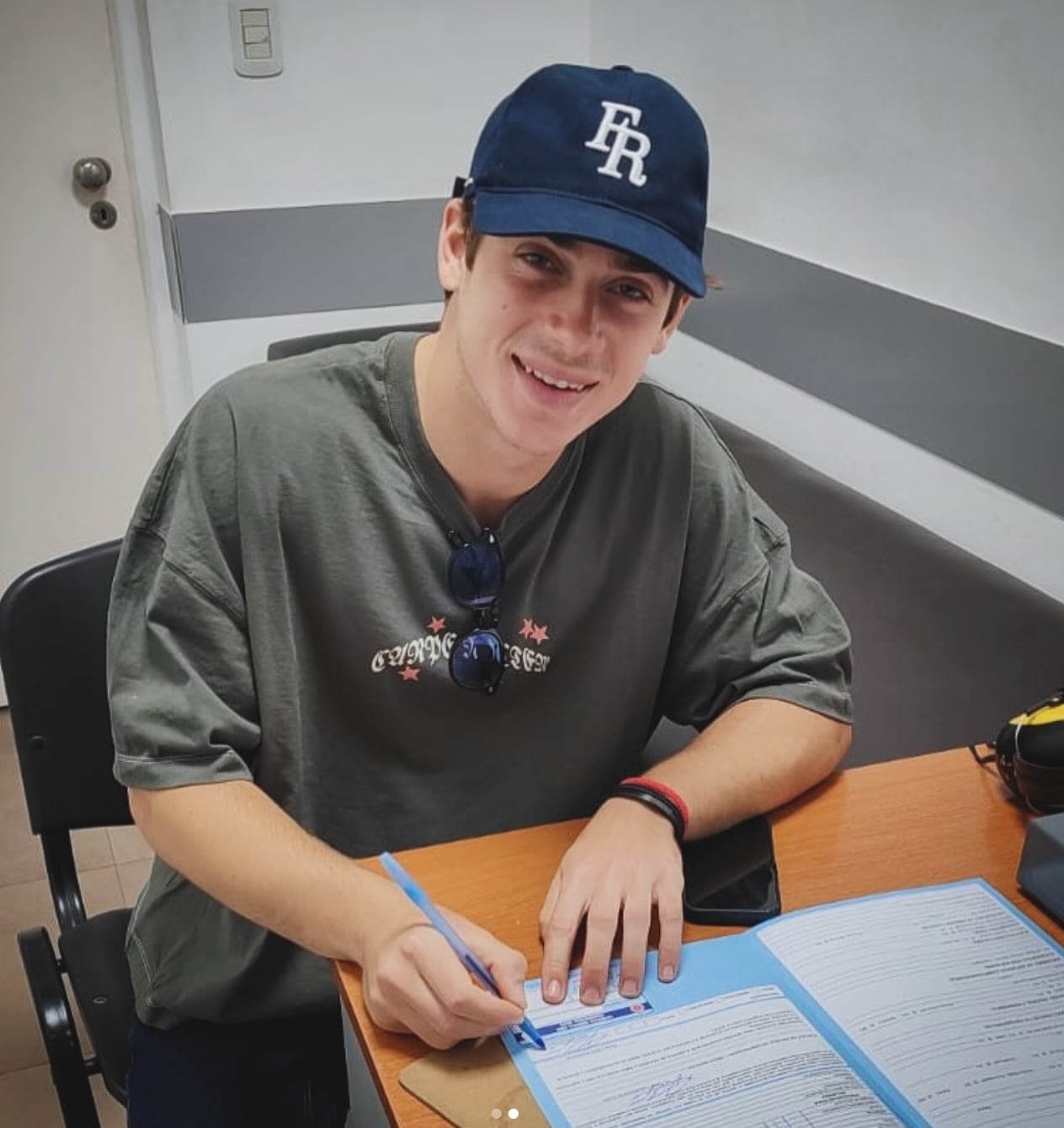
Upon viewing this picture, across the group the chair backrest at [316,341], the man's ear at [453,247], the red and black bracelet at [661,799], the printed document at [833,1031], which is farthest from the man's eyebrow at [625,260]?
the chair backrest at [316,341]

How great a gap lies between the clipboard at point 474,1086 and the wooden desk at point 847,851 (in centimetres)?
7

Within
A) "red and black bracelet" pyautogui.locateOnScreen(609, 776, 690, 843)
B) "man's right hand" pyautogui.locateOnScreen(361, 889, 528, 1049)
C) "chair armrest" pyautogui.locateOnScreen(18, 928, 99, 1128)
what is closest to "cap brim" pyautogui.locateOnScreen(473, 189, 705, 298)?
"red and black bracelet" pyautogui.locateOnScreen(609, 776, 690, 843)

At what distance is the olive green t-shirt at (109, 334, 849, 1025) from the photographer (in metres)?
1.16

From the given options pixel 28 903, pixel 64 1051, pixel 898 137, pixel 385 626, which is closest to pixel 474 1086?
pixel 385 626

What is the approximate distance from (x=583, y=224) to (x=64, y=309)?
6.88ft

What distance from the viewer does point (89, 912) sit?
236cm

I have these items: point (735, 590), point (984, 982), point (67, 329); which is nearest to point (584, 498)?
point (735, 590)

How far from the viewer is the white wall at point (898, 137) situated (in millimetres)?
1715

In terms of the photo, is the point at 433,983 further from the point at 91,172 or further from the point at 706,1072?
the point at 91,172

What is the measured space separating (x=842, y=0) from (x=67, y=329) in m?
1.83

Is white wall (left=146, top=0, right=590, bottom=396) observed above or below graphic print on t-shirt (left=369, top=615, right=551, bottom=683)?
above

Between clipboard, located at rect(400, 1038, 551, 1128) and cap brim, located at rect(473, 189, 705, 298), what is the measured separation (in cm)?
67

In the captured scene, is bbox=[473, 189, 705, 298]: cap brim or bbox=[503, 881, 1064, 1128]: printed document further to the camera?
bbox=[473, 189, 705, 298]: cap brim

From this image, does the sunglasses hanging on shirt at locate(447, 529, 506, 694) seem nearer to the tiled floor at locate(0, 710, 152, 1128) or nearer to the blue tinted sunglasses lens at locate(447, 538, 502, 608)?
the blue tinted sunglasses lens at locate(447, 538, 502, 608)
